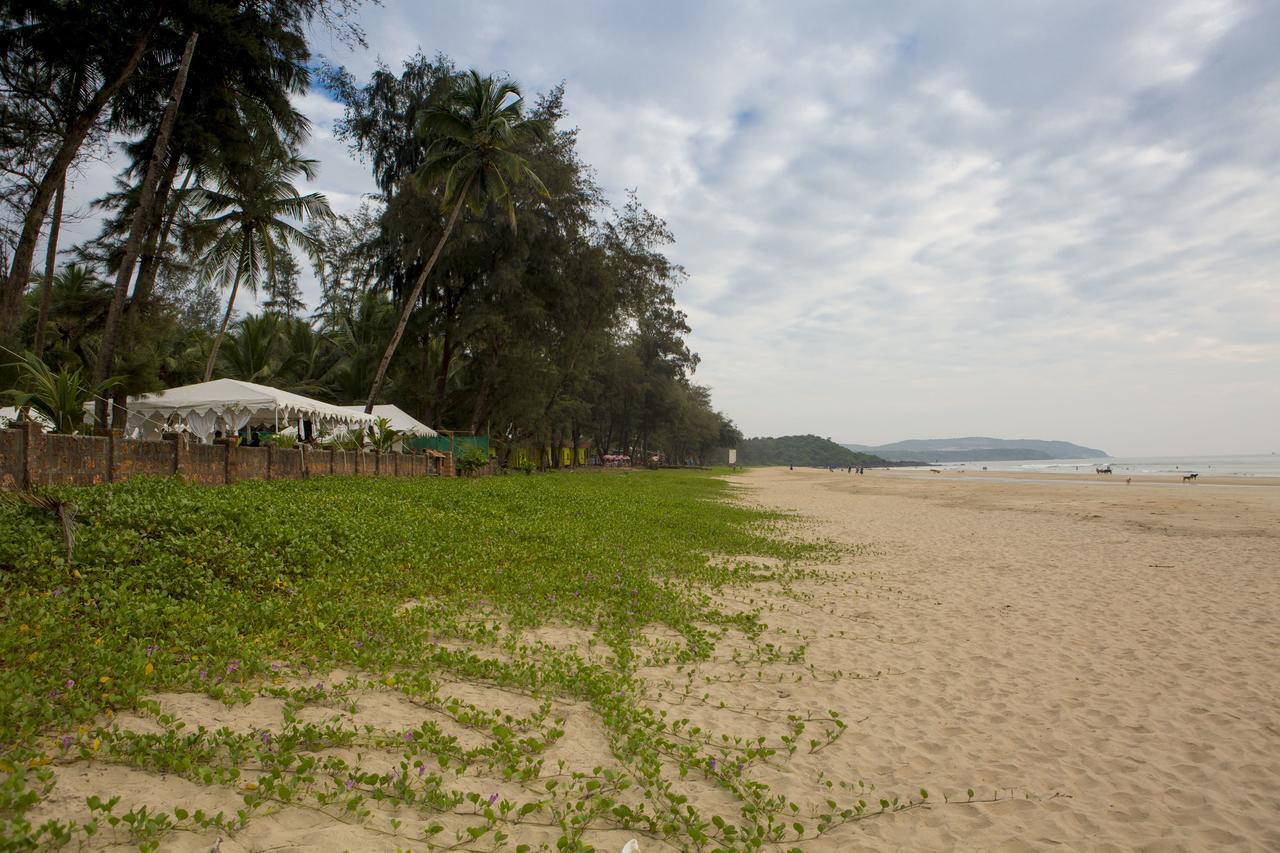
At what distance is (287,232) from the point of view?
25141mm

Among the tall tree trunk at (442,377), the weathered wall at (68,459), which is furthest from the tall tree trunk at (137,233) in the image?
the tall tree trunk at (442,377)

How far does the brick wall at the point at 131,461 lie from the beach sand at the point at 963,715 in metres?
5.11

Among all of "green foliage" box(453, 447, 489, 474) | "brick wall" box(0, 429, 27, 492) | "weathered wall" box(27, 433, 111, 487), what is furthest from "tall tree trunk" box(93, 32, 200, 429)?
"green foliage" box(453, 447, 489, 474)

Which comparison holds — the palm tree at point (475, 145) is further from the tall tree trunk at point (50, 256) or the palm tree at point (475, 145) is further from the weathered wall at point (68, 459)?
the weathered wall at point (68, 459)

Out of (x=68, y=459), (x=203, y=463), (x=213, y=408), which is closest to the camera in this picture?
(x=68, y=459)

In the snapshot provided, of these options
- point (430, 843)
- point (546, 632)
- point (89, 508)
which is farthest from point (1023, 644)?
point (89, 508)

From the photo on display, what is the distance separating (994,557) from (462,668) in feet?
39.2

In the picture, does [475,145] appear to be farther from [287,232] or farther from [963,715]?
[963,715]

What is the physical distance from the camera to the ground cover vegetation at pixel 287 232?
1577 cm

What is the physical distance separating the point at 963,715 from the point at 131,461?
9762mm

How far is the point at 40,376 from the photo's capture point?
967 centimetres

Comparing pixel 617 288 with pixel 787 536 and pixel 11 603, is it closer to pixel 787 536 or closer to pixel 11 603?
pixel 787 536

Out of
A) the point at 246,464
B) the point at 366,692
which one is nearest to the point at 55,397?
the point at 246,464

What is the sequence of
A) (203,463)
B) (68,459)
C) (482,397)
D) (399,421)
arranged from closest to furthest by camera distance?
(68,459) → (203,463) → (399,421) → (482,397)
